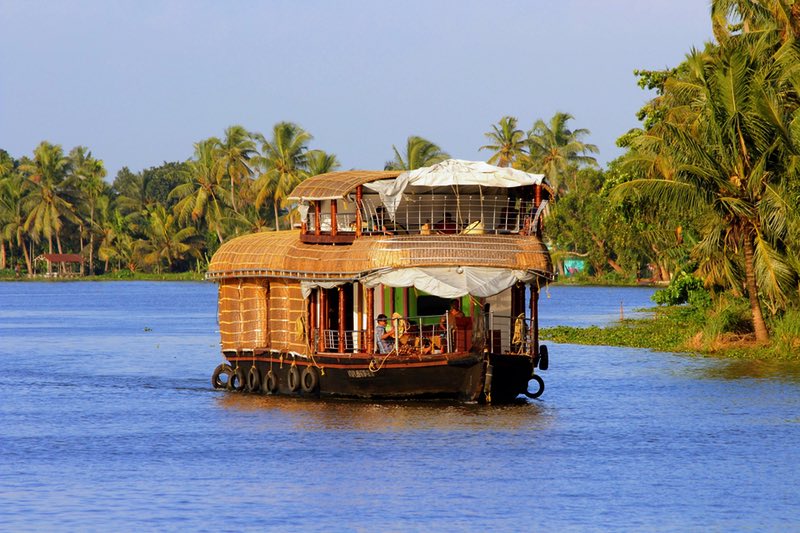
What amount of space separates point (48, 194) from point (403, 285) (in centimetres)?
8265

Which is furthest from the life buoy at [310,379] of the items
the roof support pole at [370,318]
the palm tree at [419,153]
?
the palm tree at [419,153]

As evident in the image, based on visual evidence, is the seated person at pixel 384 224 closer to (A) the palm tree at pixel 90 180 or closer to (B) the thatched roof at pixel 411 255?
(B) the thatched roof at pixel 411 255

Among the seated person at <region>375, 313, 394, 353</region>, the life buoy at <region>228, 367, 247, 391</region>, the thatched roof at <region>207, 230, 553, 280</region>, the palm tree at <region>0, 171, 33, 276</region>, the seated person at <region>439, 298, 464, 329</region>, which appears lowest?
the life buoy at <region>228, 367, 247, 391</region>

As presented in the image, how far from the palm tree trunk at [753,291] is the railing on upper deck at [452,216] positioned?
9258 mm

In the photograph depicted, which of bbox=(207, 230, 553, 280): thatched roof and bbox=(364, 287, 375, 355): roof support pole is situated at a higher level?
bbox=(207, 230, 553, 280): thatched roof

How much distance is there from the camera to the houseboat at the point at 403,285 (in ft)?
78.5

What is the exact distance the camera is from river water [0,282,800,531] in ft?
55.5

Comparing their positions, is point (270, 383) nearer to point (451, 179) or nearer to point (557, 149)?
point (451, 179)

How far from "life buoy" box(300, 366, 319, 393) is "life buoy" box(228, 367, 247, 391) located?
283cm

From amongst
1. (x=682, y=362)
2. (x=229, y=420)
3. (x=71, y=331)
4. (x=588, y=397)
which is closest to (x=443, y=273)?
(x=229, y=420)

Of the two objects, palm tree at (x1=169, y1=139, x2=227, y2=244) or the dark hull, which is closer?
the dark hull

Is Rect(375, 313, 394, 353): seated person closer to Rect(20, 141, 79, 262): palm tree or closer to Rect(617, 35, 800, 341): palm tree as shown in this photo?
Rect(617, 35, 800, 341): palm tree

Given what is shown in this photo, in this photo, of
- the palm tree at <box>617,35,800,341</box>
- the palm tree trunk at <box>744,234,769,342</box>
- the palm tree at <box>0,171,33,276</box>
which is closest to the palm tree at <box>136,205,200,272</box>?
the palm tree at <box>0,171,33,276</box>

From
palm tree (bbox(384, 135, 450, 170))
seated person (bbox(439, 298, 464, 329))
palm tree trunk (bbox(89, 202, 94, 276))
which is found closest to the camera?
seated person (bbox(439, 298, 464, 329))
